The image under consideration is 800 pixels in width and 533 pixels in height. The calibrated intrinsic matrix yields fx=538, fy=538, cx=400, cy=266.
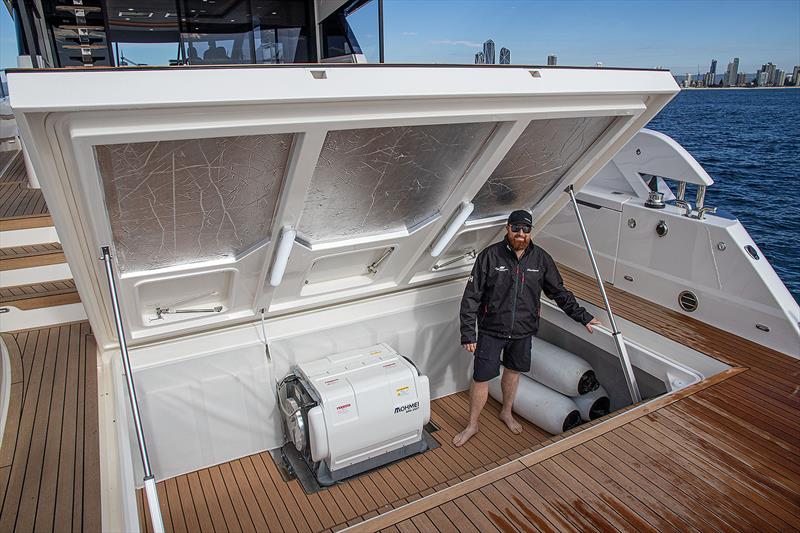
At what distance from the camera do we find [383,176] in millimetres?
2205

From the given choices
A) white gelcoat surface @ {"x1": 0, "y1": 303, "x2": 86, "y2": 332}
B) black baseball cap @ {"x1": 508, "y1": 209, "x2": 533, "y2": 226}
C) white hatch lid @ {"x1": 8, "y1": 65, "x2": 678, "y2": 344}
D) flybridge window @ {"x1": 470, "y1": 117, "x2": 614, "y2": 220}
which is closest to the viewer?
white hatch lid @ {"x1": 8, "y1": 65, "x2": 678, "y2": 344}

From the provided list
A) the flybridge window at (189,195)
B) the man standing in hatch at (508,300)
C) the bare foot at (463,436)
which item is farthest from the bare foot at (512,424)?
the flybridge window at (189,195)

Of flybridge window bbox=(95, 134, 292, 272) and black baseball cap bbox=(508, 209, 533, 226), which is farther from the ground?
flybridge window bbox=(95, 134, 292, 272)

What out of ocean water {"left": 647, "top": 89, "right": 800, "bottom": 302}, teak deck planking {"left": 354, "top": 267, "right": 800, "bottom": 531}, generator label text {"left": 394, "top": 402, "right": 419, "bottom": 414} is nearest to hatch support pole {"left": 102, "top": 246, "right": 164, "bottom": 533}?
teak deck planking {"left": 354, "top": 267, "right": 800, "bottom": 531}

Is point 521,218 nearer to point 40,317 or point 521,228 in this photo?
point 521,228

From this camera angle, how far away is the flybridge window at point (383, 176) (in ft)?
6.51

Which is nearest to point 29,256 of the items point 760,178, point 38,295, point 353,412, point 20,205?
point 38,295

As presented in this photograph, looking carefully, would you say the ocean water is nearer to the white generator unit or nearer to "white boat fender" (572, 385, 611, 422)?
"white boat fender" (572, 385, 611, 422)

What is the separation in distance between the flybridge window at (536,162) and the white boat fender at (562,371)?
1.02m

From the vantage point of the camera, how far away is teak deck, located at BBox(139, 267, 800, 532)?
6.52 feet

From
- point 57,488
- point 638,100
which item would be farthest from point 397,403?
point 638,100

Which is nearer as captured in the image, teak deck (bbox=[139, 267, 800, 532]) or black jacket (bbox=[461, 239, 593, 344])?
teak deck (bbox=[139, 267, 800, 532])

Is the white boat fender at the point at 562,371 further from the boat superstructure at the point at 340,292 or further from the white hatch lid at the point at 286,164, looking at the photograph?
the white hatch lid at the point at 286,164

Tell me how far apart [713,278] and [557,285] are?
106 centimetres
